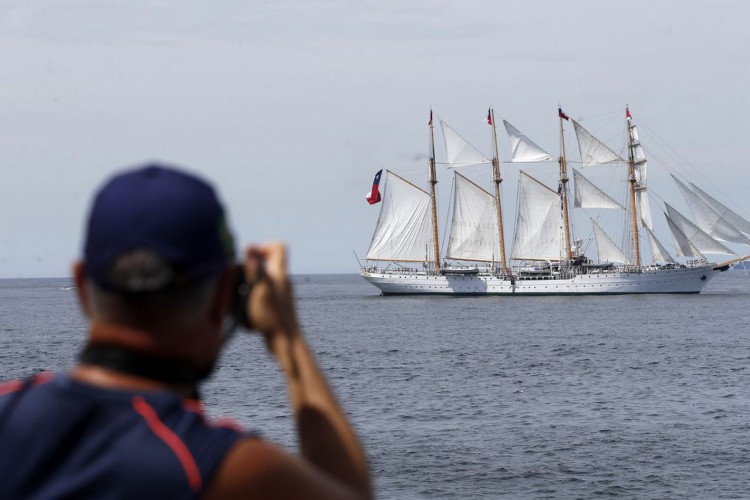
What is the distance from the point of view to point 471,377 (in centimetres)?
3731

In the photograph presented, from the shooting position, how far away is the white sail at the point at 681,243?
95.2 meters

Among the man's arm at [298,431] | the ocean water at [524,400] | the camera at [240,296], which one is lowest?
the ocean water at [524,400]

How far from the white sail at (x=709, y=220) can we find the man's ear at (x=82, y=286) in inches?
3754

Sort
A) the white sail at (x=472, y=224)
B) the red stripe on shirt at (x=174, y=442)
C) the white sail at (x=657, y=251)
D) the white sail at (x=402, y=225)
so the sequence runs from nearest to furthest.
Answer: the red stripe on shirt at (x=174, y=442) → the white sail at (x=657, y=251) → the white sail at (x=402, y=225) → the white sail at (x=472, y=224)

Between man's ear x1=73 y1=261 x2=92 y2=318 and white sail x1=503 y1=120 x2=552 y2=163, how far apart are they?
111 metres

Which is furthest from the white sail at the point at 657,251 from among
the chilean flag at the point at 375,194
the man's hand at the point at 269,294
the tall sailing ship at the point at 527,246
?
the man's hand at the point at 269,294

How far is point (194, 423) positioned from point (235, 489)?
12 centimetres

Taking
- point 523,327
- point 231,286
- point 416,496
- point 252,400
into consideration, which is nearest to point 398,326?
point 523,327

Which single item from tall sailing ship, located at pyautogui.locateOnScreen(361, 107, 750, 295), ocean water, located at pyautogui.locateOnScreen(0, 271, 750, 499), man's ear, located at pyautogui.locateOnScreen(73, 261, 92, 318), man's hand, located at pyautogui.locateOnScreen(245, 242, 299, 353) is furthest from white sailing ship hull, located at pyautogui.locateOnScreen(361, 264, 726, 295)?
man's ear, located at pyautogui.locateOnScreen(73, 261, 92, 318)

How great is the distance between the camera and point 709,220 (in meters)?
93.5

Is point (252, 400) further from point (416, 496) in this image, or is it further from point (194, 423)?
point (194, 423)

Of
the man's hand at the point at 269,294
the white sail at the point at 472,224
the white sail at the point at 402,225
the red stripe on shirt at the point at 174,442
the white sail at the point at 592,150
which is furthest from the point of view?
the white sail at the point at 592,150

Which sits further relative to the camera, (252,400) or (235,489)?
(252,400)

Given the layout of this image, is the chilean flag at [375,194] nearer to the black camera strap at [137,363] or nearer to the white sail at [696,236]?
the white sail at [696,236]
